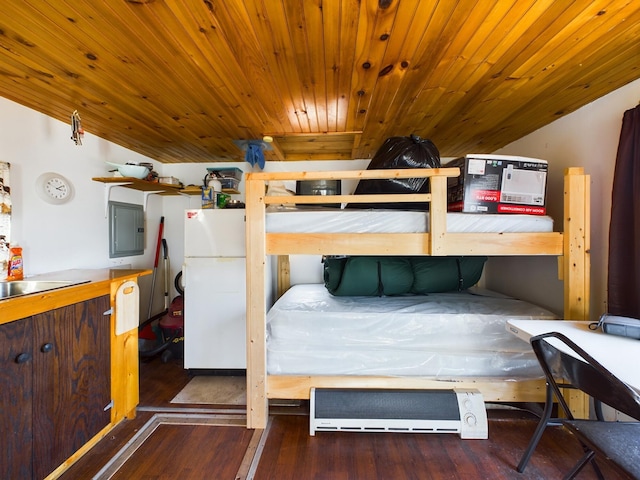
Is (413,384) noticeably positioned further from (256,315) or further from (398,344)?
(256,315)

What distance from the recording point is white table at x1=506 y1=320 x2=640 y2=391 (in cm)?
90

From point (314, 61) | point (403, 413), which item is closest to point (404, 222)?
point (314, 61)

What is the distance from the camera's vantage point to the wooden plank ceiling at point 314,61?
101cm

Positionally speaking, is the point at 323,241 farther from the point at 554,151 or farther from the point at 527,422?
the point at 554,151

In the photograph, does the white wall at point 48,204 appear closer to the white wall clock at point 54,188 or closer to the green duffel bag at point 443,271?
the white wall clock at point 54,188

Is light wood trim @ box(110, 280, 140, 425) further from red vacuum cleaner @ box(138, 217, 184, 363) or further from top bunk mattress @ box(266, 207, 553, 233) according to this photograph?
top bunk mattress @ box(266, 207, 553, 233)

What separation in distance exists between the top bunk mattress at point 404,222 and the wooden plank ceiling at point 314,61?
77 cm

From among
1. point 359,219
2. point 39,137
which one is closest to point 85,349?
point 39,137

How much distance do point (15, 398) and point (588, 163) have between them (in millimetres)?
3388

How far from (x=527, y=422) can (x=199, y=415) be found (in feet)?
7.26

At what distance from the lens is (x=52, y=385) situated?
1.20m

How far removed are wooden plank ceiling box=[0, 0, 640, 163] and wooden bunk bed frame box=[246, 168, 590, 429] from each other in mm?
536

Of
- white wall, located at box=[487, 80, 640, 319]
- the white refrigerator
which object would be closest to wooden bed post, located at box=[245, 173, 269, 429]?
the white refrigerator

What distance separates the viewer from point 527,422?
65.5 inches
